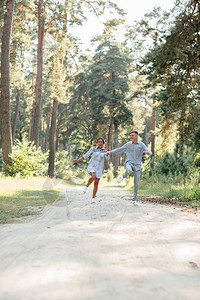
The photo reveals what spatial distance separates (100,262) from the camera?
3.48m

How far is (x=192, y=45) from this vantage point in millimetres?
12812

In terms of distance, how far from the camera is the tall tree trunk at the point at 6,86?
1742 cm

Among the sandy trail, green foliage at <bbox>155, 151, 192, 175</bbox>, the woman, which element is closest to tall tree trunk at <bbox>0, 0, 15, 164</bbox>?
the woman

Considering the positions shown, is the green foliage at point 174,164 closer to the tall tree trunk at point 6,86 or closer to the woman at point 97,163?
the tall tree trunk at point 6,86

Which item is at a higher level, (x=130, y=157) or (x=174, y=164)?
(x=174, y=164)

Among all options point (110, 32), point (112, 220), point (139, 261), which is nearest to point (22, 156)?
point (112, 220)

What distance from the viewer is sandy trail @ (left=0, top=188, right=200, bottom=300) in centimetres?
269

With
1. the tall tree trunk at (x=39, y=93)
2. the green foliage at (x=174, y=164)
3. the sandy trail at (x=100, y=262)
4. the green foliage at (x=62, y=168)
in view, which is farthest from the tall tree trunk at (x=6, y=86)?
the green foliage at (x=62, y=168)

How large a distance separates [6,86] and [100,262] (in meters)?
15.4

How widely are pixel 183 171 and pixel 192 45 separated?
9.85m

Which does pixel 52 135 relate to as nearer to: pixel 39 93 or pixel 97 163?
pixel 39 93

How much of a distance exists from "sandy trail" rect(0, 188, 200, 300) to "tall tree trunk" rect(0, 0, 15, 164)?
12470 millimetres

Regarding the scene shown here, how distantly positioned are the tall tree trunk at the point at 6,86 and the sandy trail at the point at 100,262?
40.9 feet

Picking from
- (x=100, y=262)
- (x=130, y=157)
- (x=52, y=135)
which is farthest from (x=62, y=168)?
(x=100, y=262)
